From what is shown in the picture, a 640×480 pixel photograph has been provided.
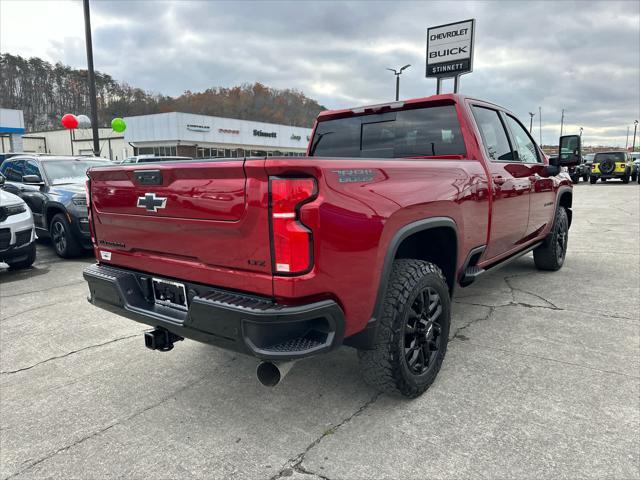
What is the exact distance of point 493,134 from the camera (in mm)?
3965

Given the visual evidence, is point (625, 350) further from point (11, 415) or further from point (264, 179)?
point (11, 415)

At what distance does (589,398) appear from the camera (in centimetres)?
272

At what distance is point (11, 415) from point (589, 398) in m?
3.48

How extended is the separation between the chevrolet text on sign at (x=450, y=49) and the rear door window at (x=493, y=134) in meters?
13.1

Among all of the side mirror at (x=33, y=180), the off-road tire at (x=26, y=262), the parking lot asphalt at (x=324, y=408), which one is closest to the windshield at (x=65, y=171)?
the side mirror at (x=33, y=180)

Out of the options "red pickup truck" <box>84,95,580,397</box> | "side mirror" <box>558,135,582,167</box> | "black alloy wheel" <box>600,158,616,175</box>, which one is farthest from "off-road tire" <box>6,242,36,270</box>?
"black alloy wheel" <box>600,158,616,175</box>

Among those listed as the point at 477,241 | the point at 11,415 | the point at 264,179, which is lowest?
the point at 11,415

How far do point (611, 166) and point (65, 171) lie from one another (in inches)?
1078

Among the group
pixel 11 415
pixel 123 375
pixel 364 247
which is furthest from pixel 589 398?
pixel 11 415

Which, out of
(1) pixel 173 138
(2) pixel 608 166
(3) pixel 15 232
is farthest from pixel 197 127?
(3) pixel 15 232

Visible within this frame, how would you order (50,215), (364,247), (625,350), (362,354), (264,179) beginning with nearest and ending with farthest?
(264,179) → (364,247) → (362,354) → (625,350) → (50,215)

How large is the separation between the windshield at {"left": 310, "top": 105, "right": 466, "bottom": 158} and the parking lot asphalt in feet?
5.18

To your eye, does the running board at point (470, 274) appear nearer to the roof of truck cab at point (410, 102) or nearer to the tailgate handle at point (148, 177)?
the roof of truck cab at point (410, 102)

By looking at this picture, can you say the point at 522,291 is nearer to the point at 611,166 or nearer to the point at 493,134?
the point at 493,134
